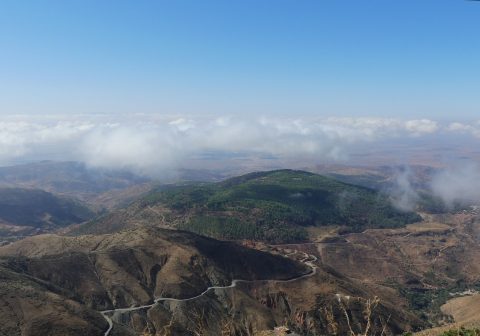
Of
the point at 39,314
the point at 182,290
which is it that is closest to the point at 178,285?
the point at 182,290

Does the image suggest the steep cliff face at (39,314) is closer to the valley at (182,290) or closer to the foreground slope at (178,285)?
the valley at (182,290)

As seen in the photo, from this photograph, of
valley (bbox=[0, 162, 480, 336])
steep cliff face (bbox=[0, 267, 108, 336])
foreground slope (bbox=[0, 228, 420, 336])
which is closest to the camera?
steep cliff face (bbox=[0, 267, 108, 336])

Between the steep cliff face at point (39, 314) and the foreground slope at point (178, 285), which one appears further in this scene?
the foreground slope at point (178, 285)

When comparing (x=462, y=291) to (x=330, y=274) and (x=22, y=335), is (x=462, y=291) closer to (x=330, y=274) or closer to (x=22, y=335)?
(x=330, y=274)

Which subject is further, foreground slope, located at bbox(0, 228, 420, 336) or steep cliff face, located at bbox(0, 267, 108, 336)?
foreground slope, located at bbox(0, 228, 420, 336)

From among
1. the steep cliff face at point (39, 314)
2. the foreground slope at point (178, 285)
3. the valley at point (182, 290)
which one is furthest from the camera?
the foreground slope at point (178, 285)

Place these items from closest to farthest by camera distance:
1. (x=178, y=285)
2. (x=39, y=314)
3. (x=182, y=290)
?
(x=39, y=314), (x=182, y=290), (x=178, y=285)

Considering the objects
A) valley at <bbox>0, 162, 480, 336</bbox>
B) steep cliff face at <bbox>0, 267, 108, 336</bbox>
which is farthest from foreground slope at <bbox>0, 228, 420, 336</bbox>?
steep cliff face at <bbox>0, 267, 108, 336</bbox>

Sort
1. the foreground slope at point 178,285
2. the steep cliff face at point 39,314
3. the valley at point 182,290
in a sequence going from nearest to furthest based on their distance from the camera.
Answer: the steep cliff face at point 39,314
the valley at point 182,290
the foreground slope at point 178,285

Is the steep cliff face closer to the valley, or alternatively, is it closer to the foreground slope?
the valley

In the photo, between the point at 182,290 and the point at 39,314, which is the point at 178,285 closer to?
the point at 182,290

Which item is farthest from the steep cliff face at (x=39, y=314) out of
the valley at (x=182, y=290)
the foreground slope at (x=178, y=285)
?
the foreground slope at (x=178, y=285)
